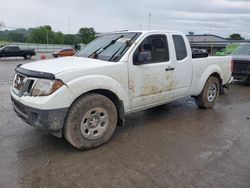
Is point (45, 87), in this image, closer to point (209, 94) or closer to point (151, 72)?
point (151, 72)

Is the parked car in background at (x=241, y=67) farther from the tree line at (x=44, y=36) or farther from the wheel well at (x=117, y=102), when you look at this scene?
the tree line at (x=44, y=36)

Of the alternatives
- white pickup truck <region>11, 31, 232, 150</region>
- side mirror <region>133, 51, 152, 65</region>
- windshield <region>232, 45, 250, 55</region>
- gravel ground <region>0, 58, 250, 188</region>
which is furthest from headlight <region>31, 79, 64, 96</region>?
windshield <region>232, 45, 250, 55</region>

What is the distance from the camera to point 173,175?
3467mm

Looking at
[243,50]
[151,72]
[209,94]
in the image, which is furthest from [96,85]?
[243,50]

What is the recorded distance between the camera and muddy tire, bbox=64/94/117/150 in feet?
13.1

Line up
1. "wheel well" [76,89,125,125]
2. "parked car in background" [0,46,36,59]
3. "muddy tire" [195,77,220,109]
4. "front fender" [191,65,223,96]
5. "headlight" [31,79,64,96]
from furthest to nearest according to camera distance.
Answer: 1. "parked car in background" [0,46,36,59]
2. "muddy tire" [195,77,220,109]
3. "front fender" [191,65,223,96]
4. "wheel well" [76,89,125,125]
5. "headlight" [31,79,64,96]

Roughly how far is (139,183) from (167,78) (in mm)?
2565

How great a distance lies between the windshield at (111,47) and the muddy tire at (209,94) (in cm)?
258

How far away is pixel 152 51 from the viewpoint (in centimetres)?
510

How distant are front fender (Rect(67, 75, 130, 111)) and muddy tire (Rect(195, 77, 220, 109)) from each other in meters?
2.71

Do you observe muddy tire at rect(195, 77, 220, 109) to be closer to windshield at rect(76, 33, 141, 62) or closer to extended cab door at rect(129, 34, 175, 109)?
extended cab door at rect(129, 34, 175, 109)

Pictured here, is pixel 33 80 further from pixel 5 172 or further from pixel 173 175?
pixel 173 175

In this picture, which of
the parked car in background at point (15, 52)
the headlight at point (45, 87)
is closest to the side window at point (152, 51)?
the headlight at point (45, 87)

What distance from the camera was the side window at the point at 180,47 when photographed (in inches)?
220
